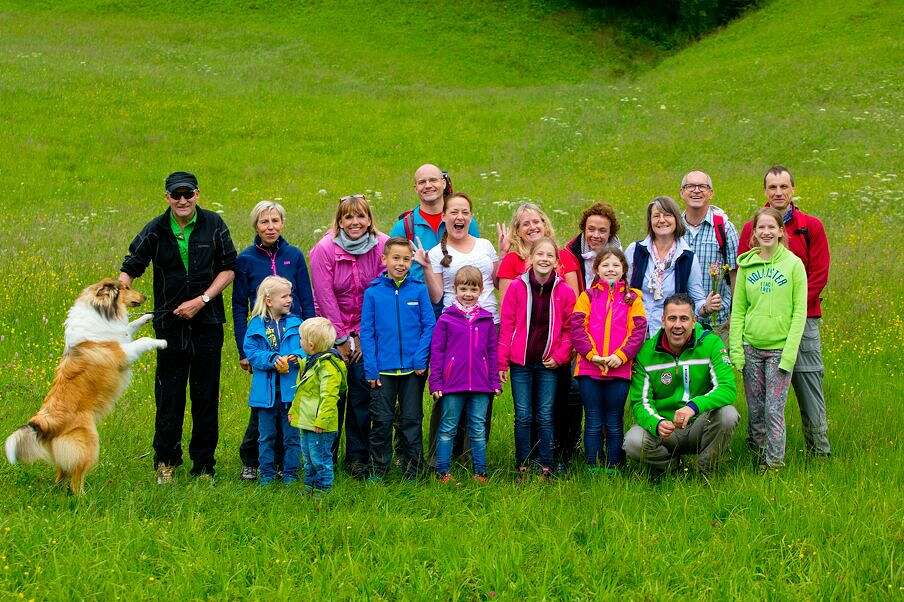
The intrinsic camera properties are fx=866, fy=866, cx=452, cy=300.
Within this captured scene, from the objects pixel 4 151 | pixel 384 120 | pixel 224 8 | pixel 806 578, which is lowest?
pixel 806 578

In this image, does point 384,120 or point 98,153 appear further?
point 384,120

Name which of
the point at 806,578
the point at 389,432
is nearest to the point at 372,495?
the point at 389,432

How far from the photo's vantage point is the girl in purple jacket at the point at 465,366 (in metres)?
6.93

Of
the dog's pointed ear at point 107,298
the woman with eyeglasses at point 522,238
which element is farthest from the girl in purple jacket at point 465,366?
the dog's pointed ear at point 107,298

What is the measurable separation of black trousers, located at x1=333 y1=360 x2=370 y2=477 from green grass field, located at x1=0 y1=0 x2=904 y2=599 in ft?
1.95

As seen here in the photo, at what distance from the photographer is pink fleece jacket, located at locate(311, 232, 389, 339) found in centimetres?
726

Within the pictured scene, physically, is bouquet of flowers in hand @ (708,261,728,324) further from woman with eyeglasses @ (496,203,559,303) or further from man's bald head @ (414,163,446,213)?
man's bald head @ (414,163,446,213)

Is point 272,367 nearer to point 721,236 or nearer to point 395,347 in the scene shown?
point 395,347

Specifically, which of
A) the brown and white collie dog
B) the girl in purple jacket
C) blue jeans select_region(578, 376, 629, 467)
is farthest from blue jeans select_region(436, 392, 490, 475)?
the brown and white collie dog

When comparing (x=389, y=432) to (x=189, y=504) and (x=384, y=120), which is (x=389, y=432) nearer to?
(x=189, y=504)

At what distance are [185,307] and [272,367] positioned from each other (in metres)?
0.86

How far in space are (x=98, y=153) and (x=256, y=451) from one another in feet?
57.4

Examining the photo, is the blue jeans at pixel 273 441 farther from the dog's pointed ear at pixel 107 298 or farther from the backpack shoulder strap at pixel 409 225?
the backpack shoulder strap at pixel 409 225

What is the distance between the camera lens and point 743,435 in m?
7.84
